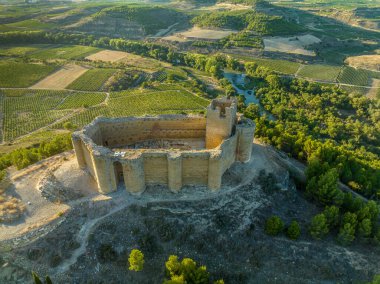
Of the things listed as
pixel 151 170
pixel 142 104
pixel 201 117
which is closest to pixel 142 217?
pixel 151 170

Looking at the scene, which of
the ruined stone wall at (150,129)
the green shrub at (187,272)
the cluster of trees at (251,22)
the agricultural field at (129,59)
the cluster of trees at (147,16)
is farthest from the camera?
the cluster of trees at (147,16)

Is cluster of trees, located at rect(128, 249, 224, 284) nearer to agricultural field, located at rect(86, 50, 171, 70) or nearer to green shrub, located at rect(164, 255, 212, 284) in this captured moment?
green shrub, located at rect(164, 255, 212, 284)

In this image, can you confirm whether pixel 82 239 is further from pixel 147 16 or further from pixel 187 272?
pixel 147 16

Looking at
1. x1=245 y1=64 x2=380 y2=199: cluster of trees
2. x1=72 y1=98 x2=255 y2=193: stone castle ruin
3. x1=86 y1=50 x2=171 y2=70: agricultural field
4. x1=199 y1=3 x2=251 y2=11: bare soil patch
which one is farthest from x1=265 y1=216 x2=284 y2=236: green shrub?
x1=199 y1=3 x2=251 y2=11: bare soil patch

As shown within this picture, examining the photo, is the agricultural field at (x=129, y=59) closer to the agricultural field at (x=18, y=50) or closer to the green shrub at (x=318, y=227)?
the agricultural field at (x=18, y=50)

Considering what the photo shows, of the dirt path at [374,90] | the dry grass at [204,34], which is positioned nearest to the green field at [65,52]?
the dry grass at [204,34]

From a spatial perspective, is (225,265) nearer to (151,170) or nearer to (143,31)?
(151,170)
